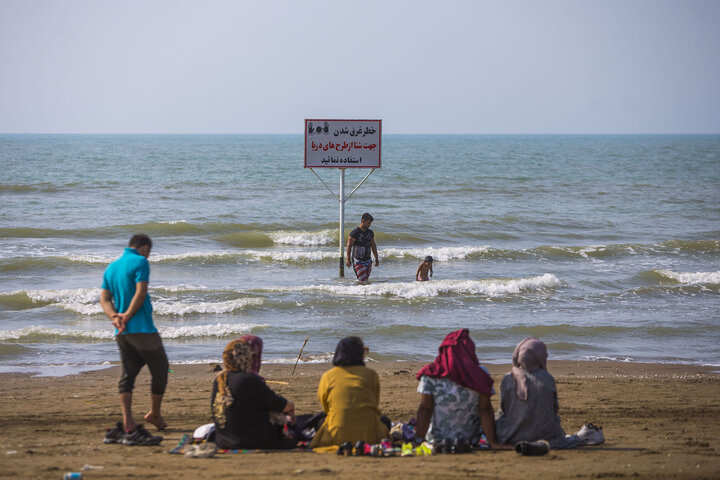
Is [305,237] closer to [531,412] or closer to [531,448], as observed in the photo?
[531,412]

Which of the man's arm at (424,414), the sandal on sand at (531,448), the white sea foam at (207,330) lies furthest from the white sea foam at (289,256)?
the sandal on sand at (531,448)

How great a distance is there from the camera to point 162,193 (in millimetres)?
33250

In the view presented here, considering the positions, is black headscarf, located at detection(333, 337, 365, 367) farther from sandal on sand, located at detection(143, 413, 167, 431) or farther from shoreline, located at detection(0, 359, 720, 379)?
shoreline, located at detection(0, 359, 720, 379)

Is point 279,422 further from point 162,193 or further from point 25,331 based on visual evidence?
point 162,193

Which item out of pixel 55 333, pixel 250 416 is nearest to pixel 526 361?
pixel 250 416

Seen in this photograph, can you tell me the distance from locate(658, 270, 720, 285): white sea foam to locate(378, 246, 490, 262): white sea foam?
4.75m

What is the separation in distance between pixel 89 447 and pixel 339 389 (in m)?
1.93

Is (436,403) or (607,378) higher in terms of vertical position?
(436,403)

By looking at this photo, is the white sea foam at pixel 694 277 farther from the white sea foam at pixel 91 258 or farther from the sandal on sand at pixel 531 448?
the white sea foam at pixel 91 258

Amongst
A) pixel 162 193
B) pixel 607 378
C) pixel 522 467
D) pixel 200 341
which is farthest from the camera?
pixel 162 193

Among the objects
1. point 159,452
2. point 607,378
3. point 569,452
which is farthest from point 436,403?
point 607,378

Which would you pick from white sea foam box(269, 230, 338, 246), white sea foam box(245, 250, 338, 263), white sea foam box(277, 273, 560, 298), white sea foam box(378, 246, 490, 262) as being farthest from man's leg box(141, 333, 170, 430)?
white sea foam box(269, 230, 338, 246)

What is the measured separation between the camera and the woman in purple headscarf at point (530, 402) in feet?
17.4

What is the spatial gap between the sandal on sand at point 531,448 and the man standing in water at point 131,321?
2644 millimetres
